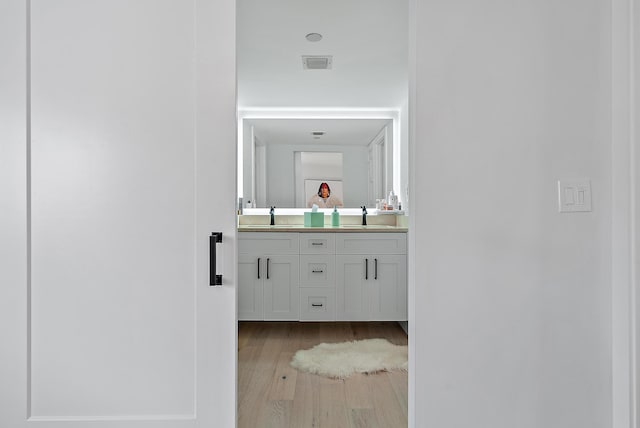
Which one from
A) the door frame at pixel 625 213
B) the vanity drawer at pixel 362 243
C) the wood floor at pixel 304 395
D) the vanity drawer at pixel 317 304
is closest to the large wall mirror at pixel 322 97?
the vanity drawer at pixel 362 243

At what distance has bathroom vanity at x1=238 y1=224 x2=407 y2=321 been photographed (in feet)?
11.2

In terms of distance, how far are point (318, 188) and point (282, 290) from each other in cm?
116

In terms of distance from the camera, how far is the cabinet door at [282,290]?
3.42 m

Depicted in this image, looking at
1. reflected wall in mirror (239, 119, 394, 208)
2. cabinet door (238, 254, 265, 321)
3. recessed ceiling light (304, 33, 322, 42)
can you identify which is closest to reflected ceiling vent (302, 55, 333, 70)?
recessed ceiling light (304, 33, 322, 42)

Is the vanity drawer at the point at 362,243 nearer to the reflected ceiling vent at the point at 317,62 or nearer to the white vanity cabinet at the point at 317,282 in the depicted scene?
the white vanity cabinet at the point at 317,282

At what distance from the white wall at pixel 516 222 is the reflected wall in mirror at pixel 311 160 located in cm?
268

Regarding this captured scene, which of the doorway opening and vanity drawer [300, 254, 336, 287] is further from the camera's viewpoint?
vanity drawer [300, 254, 336, 287]

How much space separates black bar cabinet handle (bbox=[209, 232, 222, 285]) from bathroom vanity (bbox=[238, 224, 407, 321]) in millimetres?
2142

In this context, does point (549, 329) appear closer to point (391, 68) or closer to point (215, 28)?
point (215, 28)

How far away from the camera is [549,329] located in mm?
1368

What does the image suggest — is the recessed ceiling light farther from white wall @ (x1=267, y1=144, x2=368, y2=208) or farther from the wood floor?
the wood floor

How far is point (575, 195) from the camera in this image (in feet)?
4.46

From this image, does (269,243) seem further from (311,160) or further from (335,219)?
(311,160)

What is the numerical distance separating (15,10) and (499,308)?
1877 mm
